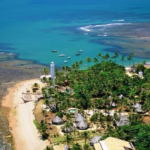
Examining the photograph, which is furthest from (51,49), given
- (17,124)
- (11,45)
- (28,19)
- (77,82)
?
(28,19)

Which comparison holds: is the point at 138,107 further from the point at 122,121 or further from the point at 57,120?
the point at 57,120

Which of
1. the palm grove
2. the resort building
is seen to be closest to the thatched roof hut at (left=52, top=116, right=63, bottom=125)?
the palm grove

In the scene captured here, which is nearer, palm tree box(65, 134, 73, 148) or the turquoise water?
palm tree box(65, 134, 73, 148)

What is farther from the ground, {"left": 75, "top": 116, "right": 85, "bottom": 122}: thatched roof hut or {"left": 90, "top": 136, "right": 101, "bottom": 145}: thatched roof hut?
{"left": 75, "top": 116, "right": 85, "bottom": 122}: thatched roof hut

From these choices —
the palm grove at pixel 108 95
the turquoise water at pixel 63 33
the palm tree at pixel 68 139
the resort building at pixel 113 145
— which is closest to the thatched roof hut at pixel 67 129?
the palm tree at pixel 68 139

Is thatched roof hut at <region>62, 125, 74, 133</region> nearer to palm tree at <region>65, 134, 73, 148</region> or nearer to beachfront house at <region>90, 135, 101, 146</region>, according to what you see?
palm tree at <region>65, 134, 73, 148</region>

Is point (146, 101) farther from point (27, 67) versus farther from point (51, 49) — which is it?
point (51, 49)

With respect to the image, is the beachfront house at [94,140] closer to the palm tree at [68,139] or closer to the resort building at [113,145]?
the palm tree at [68,139]
